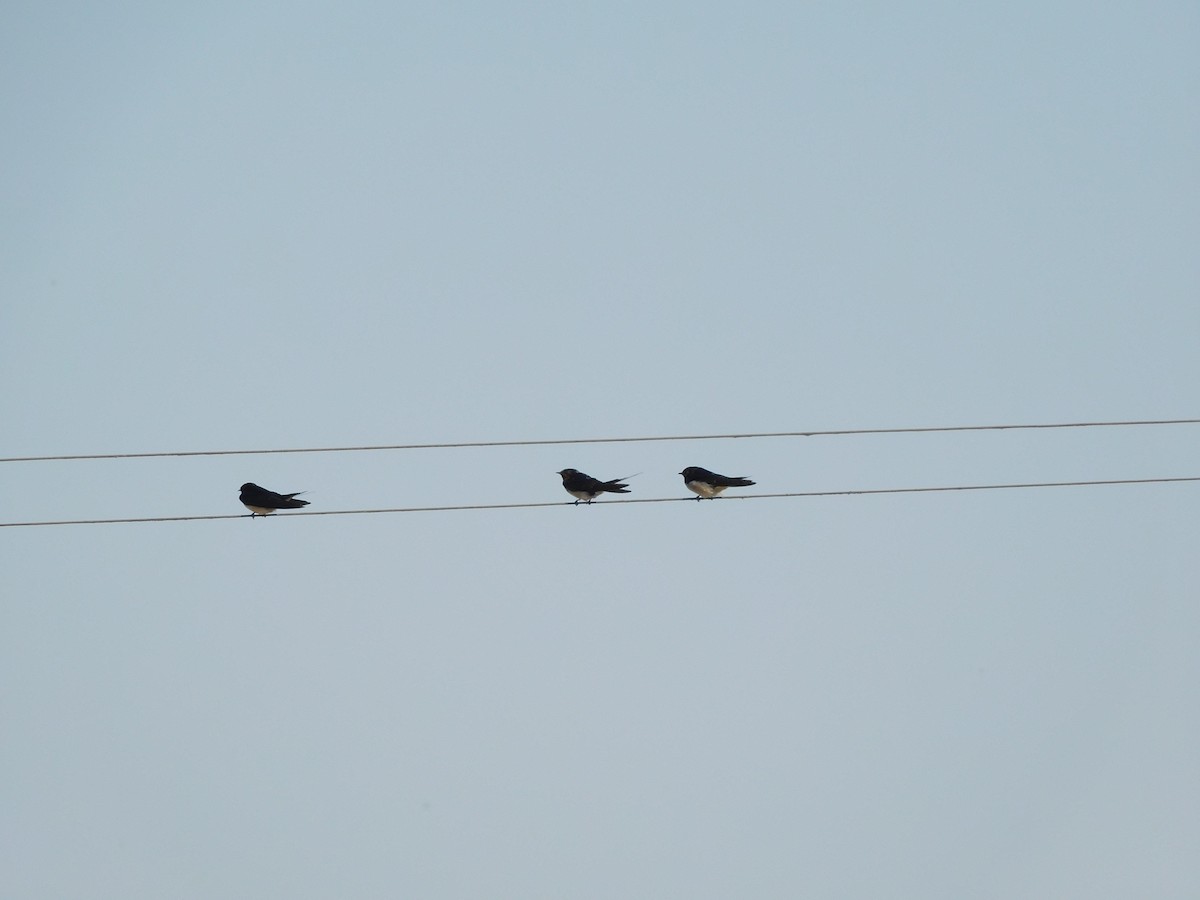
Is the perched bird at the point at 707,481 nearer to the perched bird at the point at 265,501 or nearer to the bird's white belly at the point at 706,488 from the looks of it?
the bird's white belly at the point at 706,488

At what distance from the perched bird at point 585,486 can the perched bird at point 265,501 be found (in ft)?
8.67

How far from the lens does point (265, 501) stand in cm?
2006

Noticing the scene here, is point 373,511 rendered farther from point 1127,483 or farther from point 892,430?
point 1127,483

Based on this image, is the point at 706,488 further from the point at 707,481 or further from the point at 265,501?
the point at 265,501

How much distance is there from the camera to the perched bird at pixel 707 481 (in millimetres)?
20328

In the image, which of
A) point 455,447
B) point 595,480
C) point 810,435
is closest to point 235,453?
point 455,447

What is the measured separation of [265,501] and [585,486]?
3103 millimetres

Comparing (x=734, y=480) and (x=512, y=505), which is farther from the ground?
(x=734, y=480)

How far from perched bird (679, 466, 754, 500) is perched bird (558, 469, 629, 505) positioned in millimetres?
708

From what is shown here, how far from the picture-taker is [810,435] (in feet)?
48.1

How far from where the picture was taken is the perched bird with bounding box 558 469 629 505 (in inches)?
803

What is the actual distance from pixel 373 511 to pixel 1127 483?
5.28 m

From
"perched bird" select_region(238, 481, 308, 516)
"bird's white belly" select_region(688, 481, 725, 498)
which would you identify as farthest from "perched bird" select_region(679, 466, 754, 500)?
"perched bird" select_region(238, 481, 308, 516)

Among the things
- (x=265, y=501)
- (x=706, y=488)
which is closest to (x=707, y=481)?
(x=706, y=488)
